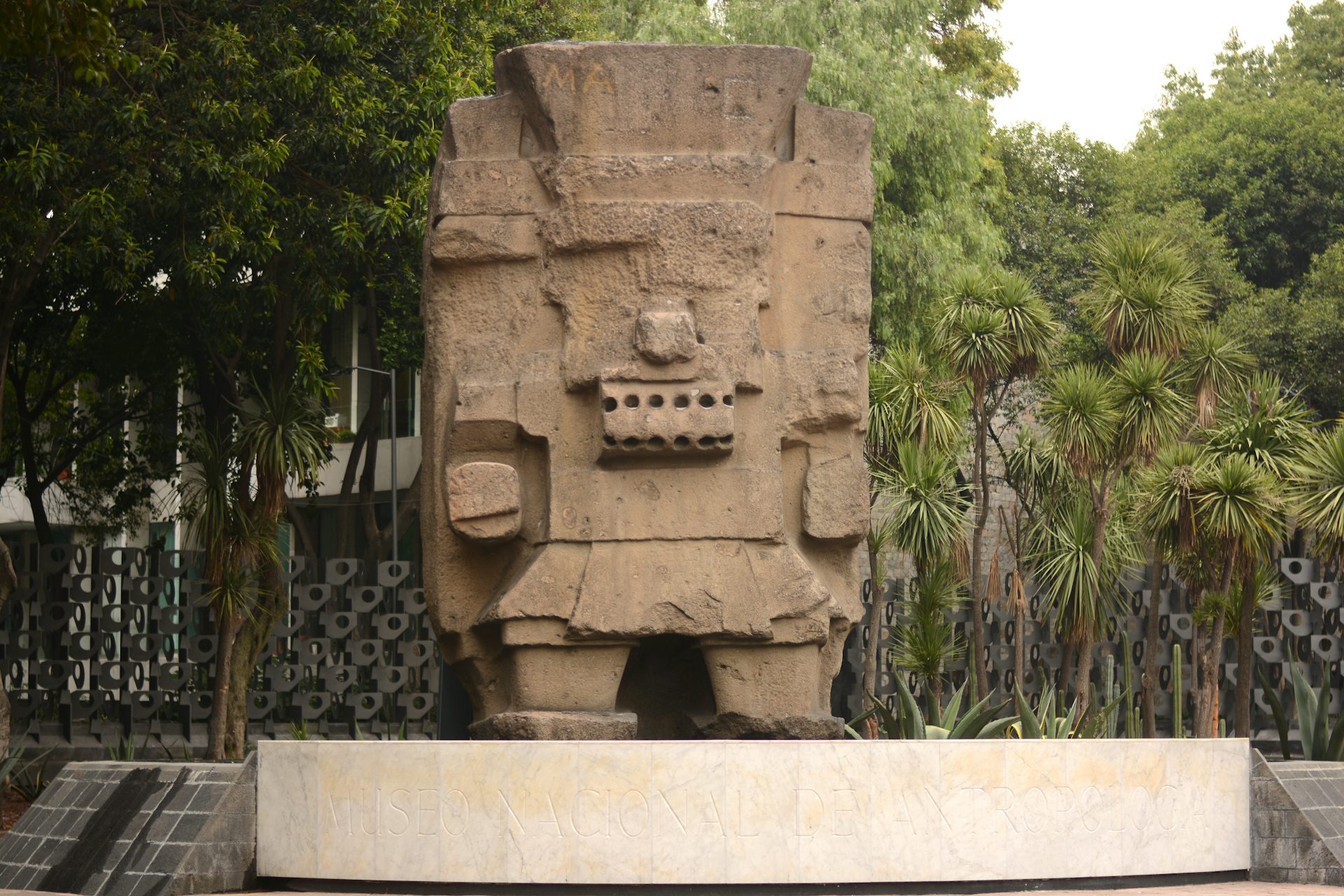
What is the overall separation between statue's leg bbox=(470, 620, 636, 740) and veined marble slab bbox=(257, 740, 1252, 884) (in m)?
0.48

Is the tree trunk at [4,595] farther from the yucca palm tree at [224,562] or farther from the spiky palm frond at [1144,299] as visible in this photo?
the spiky palm frond at [1144,299]

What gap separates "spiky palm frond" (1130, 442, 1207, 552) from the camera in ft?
42.9

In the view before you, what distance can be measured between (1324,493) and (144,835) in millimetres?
9799

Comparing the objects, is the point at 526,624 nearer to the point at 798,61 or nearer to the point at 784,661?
the point at 784,661

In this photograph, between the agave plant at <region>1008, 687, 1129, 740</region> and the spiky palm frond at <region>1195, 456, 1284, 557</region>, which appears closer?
the agave plant at <region>1008, 687, 1129, 740</region>

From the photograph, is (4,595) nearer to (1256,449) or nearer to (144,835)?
(144,835)

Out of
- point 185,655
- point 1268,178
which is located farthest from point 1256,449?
point 1268,178

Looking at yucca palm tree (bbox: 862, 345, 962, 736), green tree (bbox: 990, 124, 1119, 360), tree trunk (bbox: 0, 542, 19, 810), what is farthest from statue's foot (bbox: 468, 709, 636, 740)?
green tree (bbox: 990, 124, 1119, 360)

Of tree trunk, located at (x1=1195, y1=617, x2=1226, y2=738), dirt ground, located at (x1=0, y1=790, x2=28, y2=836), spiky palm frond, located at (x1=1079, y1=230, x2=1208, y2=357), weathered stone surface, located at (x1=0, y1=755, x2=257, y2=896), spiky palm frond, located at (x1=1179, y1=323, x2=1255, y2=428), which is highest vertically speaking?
spiky palm frond, located at (x1=1079, y1=230, x2=1208, y2=357)

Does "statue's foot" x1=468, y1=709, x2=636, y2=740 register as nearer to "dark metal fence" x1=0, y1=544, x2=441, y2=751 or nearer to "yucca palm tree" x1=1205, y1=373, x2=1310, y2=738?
"dark metal fence" x1=0, y1=544, x2=441, y2=751

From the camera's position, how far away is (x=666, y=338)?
259 inches

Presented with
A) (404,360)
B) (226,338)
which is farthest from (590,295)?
(404,360)

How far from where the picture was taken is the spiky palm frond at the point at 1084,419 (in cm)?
1407

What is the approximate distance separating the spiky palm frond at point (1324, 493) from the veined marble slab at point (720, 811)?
7.30 metres
